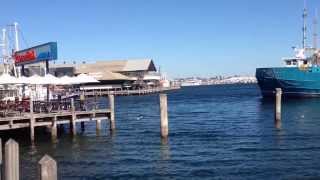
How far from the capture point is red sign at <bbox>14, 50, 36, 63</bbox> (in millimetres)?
54231

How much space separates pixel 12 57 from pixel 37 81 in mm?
19627

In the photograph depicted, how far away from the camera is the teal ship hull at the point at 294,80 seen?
90250mm

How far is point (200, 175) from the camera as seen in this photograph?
25078 millimetres

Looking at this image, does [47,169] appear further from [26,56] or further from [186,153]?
[26,56]

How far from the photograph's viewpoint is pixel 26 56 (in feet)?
184

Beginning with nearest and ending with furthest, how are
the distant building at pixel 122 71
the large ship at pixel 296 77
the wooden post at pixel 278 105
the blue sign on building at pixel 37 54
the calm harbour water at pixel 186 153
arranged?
the calm harbour water at pixel 186 153 < the wooden post at pixel 278 105 < the blue sign on building at pixel 37 54 < the large ship at pixel 296 77 < the distant building at pixel 122 71

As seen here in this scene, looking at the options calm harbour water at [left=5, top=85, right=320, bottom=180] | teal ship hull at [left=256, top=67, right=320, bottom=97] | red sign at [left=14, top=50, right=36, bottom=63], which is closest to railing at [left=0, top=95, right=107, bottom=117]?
calm harbour water at [left=5, top=85, right=320, bottom=180]

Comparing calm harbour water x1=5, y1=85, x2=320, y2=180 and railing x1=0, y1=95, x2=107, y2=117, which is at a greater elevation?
railing x1=0, y1=95, x2=107, y2=117

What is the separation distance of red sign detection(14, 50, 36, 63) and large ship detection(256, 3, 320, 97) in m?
46.5

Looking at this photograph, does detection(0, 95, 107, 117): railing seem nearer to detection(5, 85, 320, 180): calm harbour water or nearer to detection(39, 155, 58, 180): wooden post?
detection(5, 85, 320, 180): calm harbour water

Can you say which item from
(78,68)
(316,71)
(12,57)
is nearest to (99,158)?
(12,57)

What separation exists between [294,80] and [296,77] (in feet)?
1.88

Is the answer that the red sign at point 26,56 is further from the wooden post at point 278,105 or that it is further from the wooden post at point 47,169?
the wooden post at point 47,169

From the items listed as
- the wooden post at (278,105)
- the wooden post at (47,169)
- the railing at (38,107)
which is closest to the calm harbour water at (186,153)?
the railing at (38,107)
